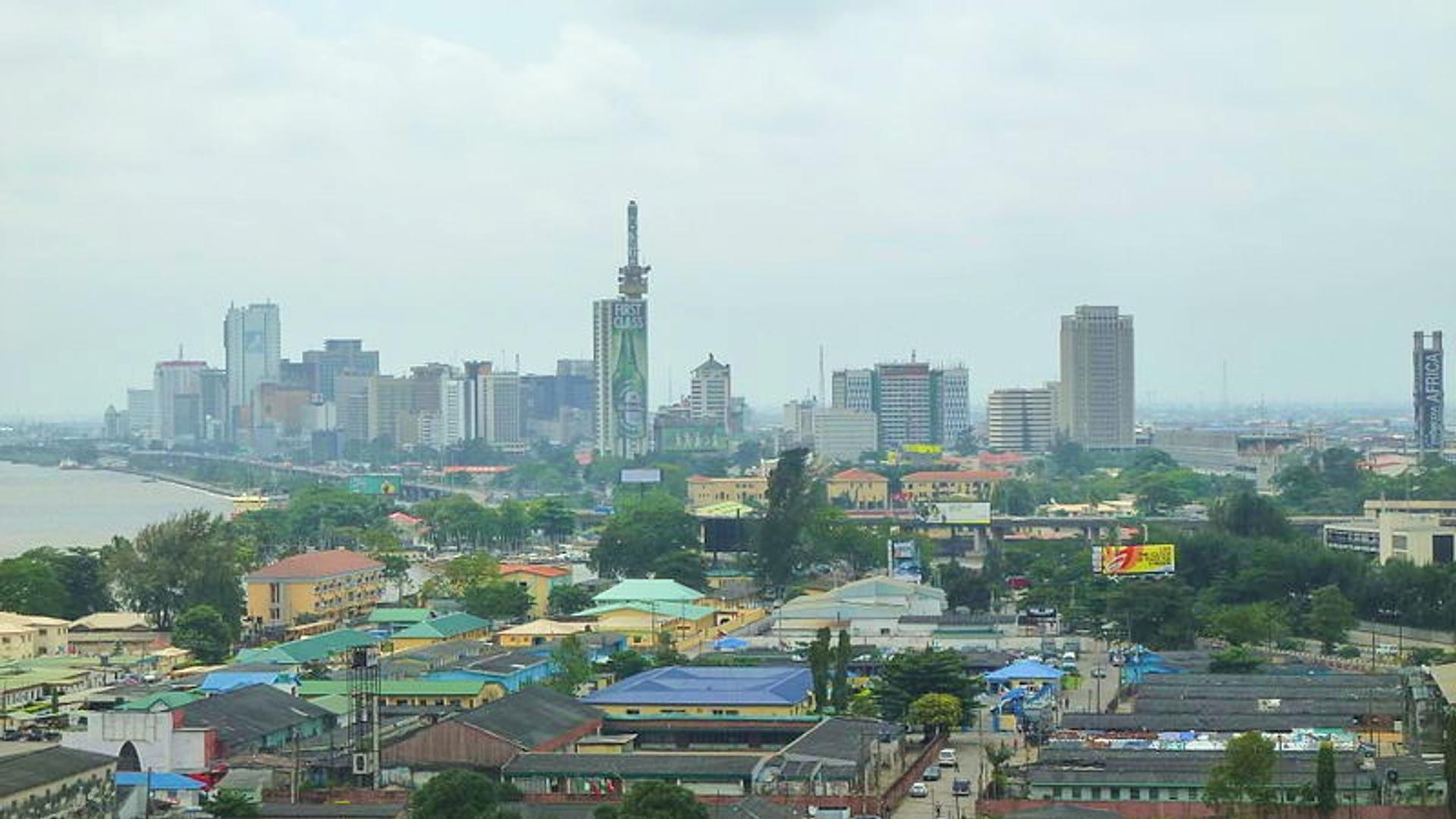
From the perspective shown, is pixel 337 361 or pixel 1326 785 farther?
pixel 337 361

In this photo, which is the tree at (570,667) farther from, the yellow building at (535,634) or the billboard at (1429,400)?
the billboard at (1429,400)

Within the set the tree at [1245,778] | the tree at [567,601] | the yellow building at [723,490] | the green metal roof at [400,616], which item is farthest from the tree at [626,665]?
the yellow building at [723,490]

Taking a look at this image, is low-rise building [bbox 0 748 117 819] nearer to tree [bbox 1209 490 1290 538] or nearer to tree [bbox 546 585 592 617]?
tree [bbox 546 585 592 617]

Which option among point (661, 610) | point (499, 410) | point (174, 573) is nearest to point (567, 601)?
point (661, 610)

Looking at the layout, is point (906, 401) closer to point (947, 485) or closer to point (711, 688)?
point (947, 485)

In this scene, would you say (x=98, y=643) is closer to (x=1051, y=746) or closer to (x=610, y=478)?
(x=1051, y=746)

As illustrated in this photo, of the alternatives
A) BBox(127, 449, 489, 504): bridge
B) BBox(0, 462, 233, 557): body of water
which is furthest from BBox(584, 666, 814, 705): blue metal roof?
BBox(127, 449, 489, 504): bridge

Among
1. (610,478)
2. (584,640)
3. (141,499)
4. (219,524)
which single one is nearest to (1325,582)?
(584,640)
